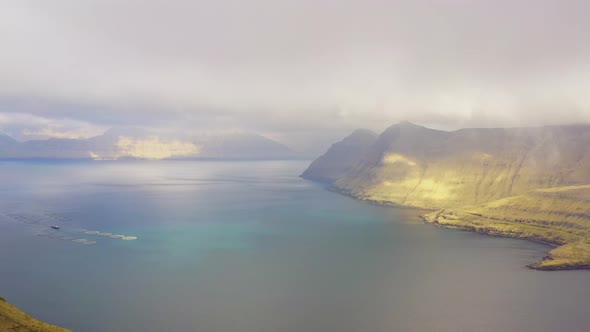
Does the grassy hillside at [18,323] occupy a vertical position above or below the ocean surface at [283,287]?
above

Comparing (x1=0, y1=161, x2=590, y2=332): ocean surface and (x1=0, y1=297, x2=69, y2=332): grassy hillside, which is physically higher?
(x1=0, y1=297, x2=69, y2=332): grassy hillside

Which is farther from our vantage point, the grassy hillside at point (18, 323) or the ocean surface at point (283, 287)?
the ocean surface at point (283, 287)

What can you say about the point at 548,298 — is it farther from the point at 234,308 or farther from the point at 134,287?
the point at 134,287

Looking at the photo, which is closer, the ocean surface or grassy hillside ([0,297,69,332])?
grassy hillside ([0,297,69,332])

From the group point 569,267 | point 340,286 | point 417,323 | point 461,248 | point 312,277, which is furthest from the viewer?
point 461,248

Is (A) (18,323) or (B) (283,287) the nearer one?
(A) (18,323)

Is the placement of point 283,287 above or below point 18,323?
below

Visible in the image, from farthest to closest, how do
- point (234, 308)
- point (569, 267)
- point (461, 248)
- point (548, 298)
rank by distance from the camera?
point (461, 248)
point (569, 267)
point (548, 298)
point (234, 308)

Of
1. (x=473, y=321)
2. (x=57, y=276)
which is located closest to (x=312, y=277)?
(x=473, y=321)
